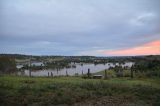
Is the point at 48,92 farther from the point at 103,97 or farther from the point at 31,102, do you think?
the point at 103,97

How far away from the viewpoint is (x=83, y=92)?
16.6 m

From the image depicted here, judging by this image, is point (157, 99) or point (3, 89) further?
point (3, 89)

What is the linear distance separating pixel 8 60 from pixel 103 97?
2882 inches

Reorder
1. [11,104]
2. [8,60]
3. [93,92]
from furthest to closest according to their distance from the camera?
1. [8,60]
2. [93,92]
3. [11,104]

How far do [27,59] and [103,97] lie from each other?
5651 inches

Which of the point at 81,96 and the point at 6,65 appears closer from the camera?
the point at 81,96

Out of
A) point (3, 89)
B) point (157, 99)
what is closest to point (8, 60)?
point (3, 89)

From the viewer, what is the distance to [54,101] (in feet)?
48.6

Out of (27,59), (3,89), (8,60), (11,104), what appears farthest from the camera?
(27,59)

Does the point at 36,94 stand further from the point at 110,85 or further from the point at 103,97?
the point at 110,85

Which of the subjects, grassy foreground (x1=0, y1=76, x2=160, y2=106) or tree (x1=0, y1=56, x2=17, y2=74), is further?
tree (x1=0, y1=56, x2=17, y2=74)

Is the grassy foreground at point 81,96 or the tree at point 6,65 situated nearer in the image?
the grassy foreground at point 81,96

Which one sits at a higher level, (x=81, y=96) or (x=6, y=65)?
(x=6, y=65)

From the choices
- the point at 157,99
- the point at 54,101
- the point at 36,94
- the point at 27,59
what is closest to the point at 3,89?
the point at 36,94
